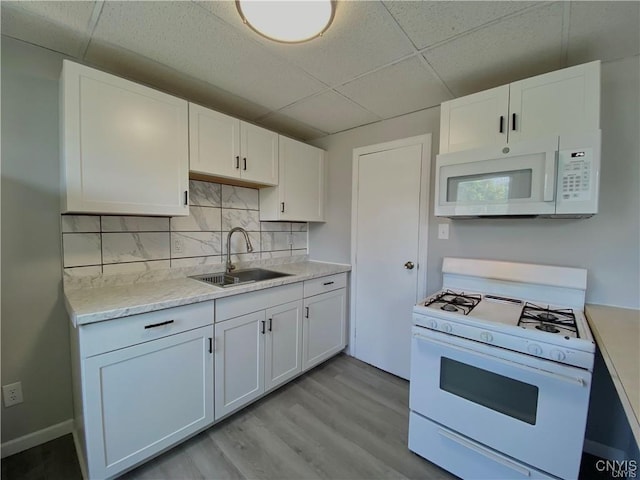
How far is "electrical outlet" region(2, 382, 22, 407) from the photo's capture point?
4.89ft

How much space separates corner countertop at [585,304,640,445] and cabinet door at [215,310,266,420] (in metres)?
1.71

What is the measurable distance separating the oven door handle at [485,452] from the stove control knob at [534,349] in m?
0.55

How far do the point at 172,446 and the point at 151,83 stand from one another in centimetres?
227

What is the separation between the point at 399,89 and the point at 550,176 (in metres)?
1.08

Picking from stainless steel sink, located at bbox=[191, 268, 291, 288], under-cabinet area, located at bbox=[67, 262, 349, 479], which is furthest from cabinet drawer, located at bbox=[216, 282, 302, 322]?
stainless steel sink, located at bbox=[191, 268, 291, 288]

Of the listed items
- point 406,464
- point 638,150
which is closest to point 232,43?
point 638,150

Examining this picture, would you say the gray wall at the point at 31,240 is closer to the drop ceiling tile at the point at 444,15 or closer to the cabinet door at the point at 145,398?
the cabinet door at the point at 145,398

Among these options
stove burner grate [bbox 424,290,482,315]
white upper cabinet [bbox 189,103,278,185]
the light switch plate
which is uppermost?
white upper cabinet [bbox 189,103,278,185]

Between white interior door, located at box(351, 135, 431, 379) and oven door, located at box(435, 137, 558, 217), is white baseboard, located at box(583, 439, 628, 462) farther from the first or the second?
oven door, located at box(435, 137, 558, 217)

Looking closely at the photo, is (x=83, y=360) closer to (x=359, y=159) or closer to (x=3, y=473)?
(x=3, y=473)

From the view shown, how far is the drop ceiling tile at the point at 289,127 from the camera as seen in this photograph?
2.44 m

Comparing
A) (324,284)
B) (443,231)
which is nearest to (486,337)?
(443,231)

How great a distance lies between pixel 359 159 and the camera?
259 cm

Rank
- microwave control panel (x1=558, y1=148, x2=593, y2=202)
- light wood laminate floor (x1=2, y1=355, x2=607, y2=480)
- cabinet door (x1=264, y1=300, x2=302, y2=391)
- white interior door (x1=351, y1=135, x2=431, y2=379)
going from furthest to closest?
white interior door (x1=351, y1=135, x2=431, y2=379) → cabinet door (x1=264, y1=300, x2=302, y2=391) → light wood laminate floor (x1=2, y1=355, x2=607, y2=480) → microwave control panel (x1=558, y1=148, x2=593, y2=202)
